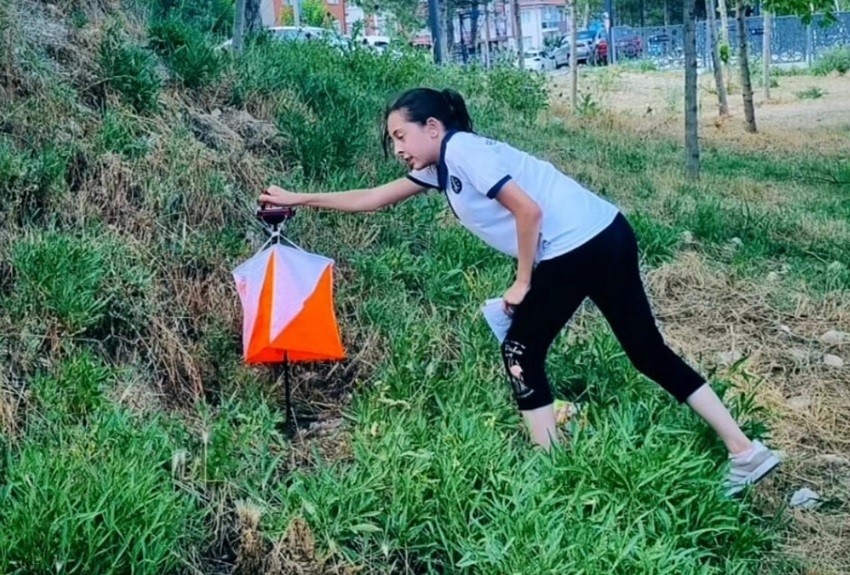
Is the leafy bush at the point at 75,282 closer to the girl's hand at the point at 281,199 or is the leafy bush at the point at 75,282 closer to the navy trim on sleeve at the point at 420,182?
the girl's hand at the point at 281,199

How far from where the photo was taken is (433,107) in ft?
11.2

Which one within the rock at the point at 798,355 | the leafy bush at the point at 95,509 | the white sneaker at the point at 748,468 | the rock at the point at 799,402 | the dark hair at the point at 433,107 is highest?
the dark hair at the point at 433,107

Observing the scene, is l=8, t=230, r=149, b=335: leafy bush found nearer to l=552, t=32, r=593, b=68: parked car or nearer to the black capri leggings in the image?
the black capri leggings

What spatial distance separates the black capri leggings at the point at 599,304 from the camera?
→ 134 inches

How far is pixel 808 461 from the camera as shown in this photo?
13.3 feet

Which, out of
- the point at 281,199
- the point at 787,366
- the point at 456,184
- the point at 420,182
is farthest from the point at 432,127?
the point at 787,366

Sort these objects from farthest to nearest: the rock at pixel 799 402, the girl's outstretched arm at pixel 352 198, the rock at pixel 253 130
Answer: the rock at pixel 253 130
the rock at pixel 799 402
the girl's outstretched arm at pixel 352 198

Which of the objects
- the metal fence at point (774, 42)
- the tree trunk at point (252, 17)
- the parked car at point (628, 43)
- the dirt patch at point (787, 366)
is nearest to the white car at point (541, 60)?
the metal fence at point (774, 42)

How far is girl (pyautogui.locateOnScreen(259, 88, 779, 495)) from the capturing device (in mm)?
3346

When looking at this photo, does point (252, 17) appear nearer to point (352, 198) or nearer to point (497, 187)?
point (352, 198)

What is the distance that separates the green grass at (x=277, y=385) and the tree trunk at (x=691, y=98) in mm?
2095

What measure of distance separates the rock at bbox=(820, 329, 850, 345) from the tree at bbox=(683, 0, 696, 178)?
3.97 m

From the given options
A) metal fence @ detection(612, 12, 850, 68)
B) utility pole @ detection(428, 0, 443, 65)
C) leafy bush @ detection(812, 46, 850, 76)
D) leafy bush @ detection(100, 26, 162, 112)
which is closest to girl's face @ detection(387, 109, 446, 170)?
leafy bush @ detection(100, 26, 162, 112)

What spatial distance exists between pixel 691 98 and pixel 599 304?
20.5 feet
